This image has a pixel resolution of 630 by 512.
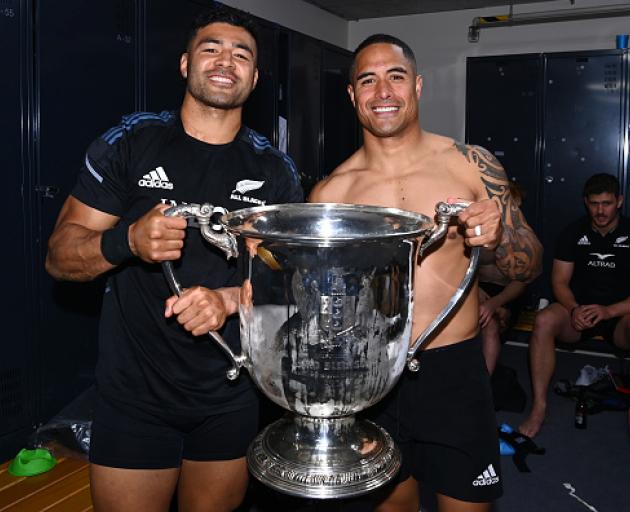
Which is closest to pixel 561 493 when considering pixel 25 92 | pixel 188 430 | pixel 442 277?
pixel 442 277

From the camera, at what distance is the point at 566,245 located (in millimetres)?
3971

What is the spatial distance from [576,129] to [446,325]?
4.27m

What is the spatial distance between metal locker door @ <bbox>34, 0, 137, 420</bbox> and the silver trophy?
1922 mm

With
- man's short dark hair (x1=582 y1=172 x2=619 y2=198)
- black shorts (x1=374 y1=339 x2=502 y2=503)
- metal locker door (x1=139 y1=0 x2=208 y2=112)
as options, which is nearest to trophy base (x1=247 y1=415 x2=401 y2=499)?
black shorts (x1=374 y1=339 x2=502 y2=503)

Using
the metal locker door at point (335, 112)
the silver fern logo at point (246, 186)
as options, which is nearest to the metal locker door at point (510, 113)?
the metal locker door at point (335, 112)

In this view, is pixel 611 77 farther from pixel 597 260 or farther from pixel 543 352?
pixel 543 352

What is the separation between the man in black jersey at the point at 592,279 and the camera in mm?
3549

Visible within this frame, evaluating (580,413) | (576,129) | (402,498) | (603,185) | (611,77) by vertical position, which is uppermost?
(611,77)

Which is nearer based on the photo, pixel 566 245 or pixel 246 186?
pixel 246 186

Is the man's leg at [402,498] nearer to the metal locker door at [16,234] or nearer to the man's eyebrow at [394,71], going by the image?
the man's eyebrow at [394,71]

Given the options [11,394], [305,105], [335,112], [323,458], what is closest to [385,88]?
[323,458]

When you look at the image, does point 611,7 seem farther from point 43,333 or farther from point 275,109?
point 43,333

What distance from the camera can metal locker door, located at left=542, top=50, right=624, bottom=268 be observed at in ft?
16.7

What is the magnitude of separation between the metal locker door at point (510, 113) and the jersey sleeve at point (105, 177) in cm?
442
